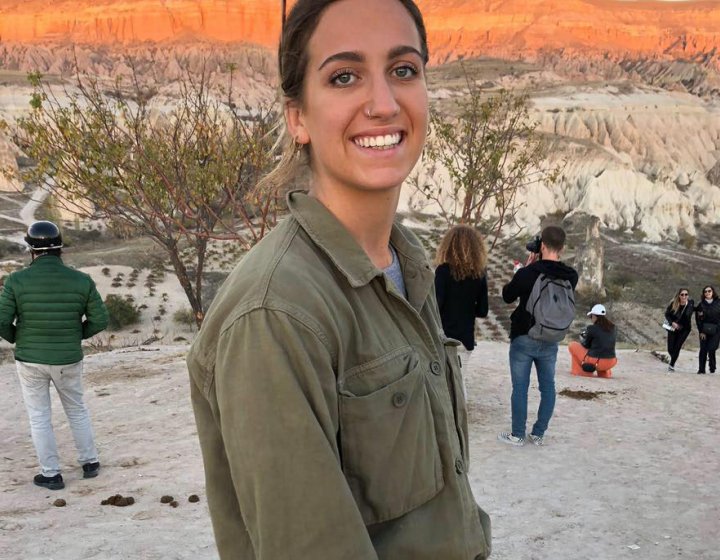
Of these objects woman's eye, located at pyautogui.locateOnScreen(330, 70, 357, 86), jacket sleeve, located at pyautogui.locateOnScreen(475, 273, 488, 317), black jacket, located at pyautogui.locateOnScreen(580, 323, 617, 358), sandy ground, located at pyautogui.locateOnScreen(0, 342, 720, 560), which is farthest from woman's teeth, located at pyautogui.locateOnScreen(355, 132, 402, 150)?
black jacket, located at pyautogui.locateOnScreen(580, 323, 617, 358)

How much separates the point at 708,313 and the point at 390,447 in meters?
10.8

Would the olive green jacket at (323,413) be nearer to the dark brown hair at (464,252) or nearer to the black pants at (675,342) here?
the dark brown hair at (464,252)

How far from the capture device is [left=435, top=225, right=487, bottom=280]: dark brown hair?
5633 millimetres

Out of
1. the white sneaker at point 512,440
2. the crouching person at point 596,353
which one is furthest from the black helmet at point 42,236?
the crouching person at point 596,353

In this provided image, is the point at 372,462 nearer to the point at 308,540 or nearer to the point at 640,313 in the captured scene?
the point at 308,540

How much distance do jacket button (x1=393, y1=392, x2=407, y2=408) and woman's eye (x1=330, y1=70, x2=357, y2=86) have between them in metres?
0.59

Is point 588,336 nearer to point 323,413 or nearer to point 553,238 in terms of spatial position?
point 553,238

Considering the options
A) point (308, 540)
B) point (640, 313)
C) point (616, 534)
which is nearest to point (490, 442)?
point (616, 534)

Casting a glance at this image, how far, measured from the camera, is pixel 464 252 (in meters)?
5.63

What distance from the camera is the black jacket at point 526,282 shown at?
532 cm

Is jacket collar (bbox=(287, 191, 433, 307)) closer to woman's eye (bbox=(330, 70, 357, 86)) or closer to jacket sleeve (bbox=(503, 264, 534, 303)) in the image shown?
woman's eye (bbox=(330, 70, 357, 86))

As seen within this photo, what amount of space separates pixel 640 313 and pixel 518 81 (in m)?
51.2

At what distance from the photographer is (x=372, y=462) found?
1.11 meters

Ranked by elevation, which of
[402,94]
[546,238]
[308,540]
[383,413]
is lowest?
[546,238]
